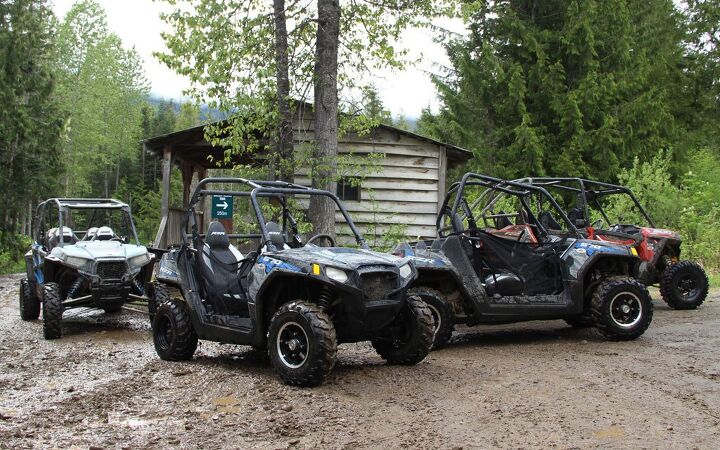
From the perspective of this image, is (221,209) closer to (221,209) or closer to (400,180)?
(221,209)

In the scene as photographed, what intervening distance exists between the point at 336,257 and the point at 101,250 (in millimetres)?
5829

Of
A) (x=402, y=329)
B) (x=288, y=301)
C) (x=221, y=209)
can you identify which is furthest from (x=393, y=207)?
(x=288, y=301)

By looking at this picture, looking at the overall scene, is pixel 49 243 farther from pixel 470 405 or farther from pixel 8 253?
pixel 8 253

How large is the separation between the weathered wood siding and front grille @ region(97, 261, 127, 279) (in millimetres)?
6993

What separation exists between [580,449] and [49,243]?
33.3 ft

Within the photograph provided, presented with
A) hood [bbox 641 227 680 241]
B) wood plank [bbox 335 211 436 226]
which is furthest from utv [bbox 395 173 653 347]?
wood plank [bbox 335 211 436 226]

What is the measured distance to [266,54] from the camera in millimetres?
13656

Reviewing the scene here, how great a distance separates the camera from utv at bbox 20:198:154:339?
36.0 ft

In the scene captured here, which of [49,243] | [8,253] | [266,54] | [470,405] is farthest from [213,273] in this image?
[8,253]

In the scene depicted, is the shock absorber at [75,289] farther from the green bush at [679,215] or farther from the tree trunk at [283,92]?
the green bush at [679,215]

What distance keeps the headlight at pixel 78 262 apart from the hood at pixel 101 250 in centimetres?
5

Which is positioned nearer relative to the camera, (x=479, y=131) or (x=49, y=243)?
(x=49, y=243)

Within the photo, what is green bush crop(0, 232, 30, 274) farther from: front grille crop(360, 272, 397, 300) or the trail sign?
front grille crop(360, 272, 397, 300)

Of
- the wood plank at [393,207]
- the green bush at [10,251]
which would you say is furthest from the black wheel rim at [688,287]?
the green bush at [10,251]
